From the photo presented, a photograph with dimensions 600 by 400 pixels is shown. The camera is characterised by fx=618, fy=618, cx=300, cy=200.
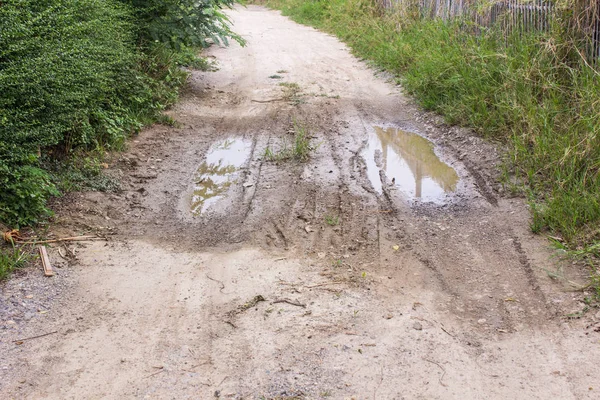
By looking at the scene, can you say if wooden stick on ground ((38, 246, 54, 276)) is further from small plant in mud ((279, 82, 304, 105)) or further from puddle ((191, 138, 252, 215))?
small plant in mud ((279, 82, 304, 105))

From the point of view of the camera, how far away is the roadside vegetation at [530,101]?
5.03 meters

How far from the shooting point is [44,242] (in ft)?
16.3

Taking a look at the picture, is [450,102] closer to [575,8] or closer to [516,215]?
[575,8]

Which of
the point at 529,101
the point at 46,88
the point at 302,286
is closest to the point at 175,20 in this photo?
the point at 46,88

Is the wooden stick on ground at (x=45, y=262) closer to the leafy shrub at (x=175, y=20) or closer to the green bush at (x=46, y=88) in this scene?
the green bush at (x=46, y=88)

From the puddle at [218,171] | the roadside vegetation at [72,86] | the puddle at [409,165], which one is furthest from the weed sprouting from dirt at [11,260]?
the puddle at [409,165]

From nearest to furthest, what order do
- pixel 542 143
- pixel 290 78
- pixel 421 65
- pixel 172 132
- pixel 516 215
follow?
pixel 516 215 < pixel 542 143 < pixel 172 132 < pixel 421 65 < pixel 290 78

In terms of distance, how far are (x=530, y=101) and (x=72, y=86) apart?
468cm

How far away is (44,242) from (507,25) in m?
6.31

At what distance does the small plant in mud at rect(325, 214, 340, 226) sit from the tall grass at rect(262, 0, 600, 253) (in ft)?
5.33

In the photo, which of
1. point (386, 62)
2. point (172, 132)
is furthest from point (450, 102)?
point (172, 132)

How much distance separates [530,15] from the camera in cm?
775

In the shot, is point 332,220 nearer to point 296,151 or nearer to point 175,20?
point 296,151

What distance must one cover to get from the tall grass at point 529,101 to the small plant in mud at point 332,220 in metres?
1.62
